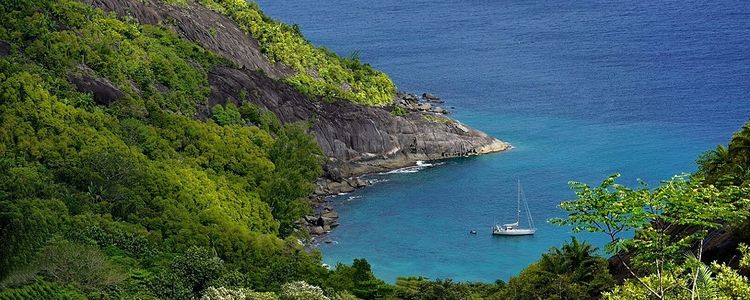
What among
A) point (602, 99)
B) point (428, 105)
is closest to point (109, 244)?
point (428, 105)

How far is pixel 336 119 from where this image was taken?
124 metres

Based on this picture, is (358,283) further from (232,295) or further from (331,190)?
(331,190)

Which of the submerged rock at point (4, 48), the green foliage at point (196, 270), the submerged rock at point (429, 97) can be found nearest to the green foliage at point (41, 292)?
the green foliage at point (196, 270)

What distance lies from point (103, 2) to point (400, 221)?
4218cm

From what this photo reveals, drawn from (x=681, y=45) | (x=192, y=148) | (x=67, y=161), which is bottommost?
(x=67, y=161)

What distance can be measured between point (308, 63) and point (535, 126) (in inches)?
1265

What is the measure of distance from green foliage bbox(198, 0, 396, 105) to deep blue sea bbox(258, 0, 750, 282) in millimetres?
10667

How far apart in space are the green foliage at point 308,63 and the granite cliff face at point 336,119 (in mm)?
7782

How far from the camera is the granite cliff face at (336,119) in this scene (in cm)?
11894

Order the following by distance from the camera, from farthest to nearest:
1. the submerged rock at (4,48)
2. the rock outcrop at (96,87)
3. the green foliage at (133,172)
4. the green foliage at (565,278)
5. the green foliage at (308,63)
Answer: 1. the green foliage at (308,63)
2. the rock outcrop at (96,87)
3. the submerged rock at (4,48)
4. the green foliage at (133,172)
5. the green foliage at (565,278)

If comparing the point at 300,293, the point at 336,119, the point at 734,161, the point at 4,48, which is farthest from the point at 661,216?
the point at 336,119

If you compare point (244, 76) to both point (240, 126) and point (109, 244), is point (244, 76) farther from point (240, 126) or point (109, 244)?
point (109, 244)

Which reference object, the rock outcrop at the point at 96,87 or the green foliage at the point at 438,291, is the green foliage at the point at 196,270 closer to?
the green foliage at the point at 438,291

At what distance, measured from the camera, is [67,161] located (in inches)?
3014
